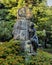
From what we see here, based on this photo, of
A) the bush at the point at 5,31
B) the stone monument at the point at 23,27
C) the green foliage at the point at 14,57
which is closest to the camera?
the green foliage at the point at 14,57

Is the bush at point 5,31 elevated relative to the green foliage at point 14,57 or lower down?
lower down

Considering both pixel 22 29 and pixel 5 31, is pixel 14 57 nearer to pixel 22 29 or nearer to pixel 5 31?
pixel 22 29

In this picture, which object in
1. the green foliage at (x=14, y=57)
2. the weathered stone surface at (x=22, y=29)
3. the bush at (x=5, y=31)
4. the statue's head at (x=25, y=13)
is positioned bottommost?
the bush at (x=5, y=31)

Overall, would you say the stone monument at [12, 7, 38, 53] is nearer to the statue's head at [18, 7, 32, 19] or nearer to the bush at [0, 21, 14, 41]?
the statue's head at [18, 7, 32, 19]

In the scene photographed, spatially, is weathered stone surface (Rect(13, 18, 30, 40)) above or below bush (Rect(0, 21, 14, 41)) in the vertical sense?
above

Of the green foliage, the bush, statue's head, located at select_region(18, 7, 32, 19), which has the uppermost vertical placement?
statue's head, located at select_region(18, 7, 32, 19)

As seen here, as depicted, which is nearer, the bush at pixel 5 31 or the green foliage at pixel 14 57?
the green foliage at pixel 14 57

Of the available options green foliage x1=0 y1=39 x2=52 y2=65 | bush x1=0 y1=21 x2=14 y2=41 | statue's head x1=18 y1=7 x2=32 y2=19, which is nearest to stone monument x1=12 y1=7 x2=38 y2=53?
statue's head x1=18 y1=7 x2=32 y2=19

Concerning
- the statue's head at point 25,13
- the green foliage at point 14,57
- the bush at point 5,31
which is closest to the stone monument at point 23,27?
the statue's head at point 25,13

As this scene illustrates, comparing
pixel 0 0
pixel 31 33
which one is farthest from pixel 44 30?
pixel 31 33

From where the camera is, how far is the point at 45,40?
77.9 ft

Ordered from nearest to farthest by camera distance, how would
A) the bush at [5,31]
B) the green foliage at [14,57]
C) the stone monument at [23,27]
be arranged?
the green foliage at [14,57] < the stone monument at [23,27] < the bush at [5,31]

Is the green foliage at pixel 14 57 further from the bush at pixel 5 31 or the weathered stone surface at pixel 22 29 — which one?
the bush at pixel 5 31

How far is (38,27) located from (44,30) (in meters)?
0.51
